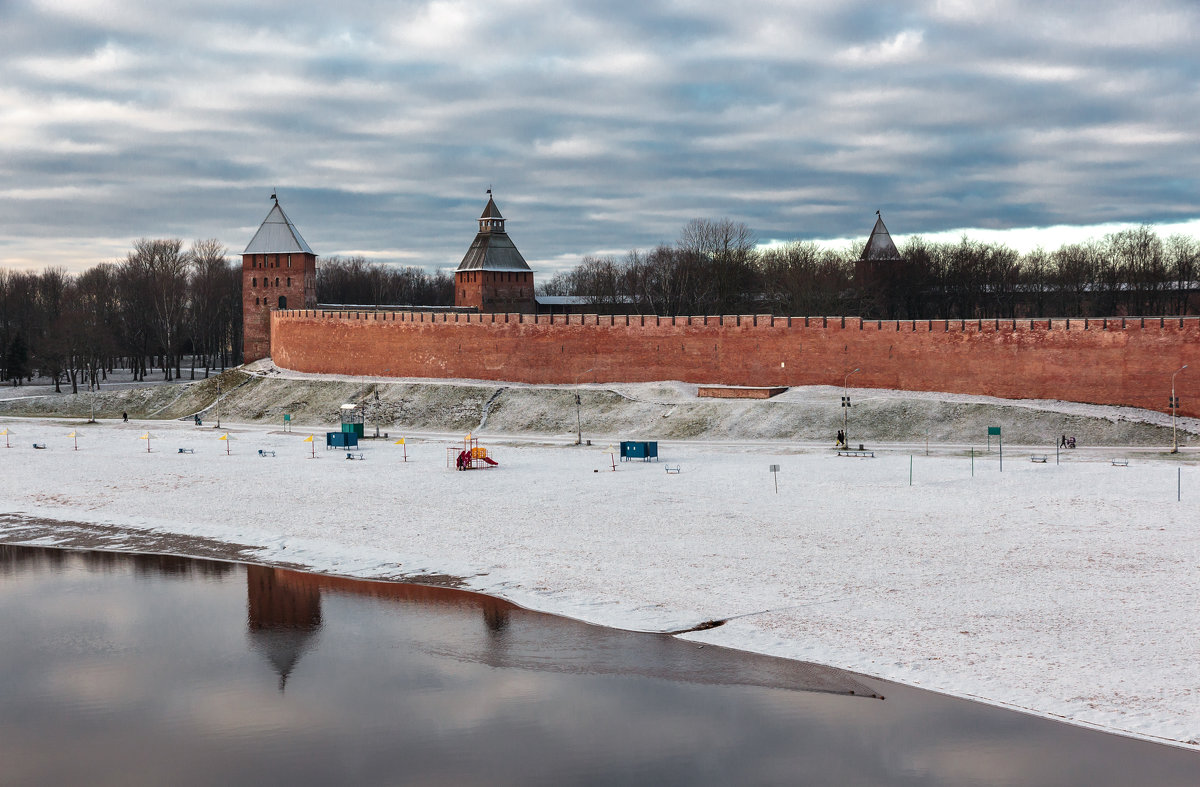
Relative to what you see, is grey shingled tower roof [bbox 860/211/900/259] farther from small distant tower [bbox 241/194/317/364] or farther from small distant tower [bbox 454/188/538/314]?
small distant tower [bbox 241/194/317/364]

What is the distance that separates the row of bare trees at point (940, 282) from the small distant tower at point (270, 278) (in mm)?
18411

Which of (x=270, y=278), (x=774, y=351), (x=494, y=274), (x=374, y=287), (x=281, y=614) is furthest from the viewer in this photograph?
(x=374, y=287)

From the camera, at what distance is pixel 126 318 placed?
80.2 metres

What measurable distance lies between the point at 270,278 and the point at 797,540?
49.5 m

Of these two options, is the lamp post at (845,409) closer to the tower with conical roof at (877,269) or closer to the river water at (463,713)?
the tower with conical roof at (877,269)

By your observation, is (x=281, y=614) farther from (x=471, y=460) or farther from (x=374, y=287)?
(x=374, y=287)

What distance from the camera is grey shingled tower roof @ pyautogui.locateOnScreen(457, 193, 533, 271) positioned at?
68.2m

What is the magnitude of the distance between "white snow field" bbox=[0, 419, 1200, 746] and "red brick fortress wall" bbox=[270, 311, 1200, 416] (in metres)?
7.85

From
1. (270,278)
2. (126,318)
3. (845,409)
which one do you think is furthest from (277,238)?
(845,409)

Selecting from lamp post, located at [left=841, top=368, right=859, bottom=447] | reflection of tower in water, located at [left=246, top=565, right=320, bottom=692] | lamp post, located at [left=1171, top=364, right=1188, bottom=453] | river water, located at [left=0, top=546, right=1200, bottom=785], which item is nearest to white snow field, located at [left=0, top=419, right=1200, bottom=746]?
river water, located at [left=0, top=546, right=1200, bottom=785]

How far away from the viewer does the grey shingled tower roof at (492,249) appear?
68.2 metres

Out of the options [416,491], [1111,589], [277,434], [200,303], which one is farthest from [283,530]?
[200,303]

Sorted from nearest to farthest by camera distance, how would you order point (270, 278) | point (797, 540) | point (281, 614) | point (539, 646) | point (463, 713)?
point (463, 713), point (539, 646), point (281, 614), point (797, 540), point (270, 278)

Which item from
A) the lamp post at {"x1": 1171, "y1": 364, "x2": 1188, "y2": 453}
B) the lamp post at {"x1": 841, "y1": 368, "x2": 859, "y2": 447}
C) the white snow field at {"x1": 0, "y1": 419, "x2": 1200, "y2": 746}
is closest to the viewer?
the white snow field at {"x1": 0, "y1": 419, "x2": 1200, "y2": 746}
